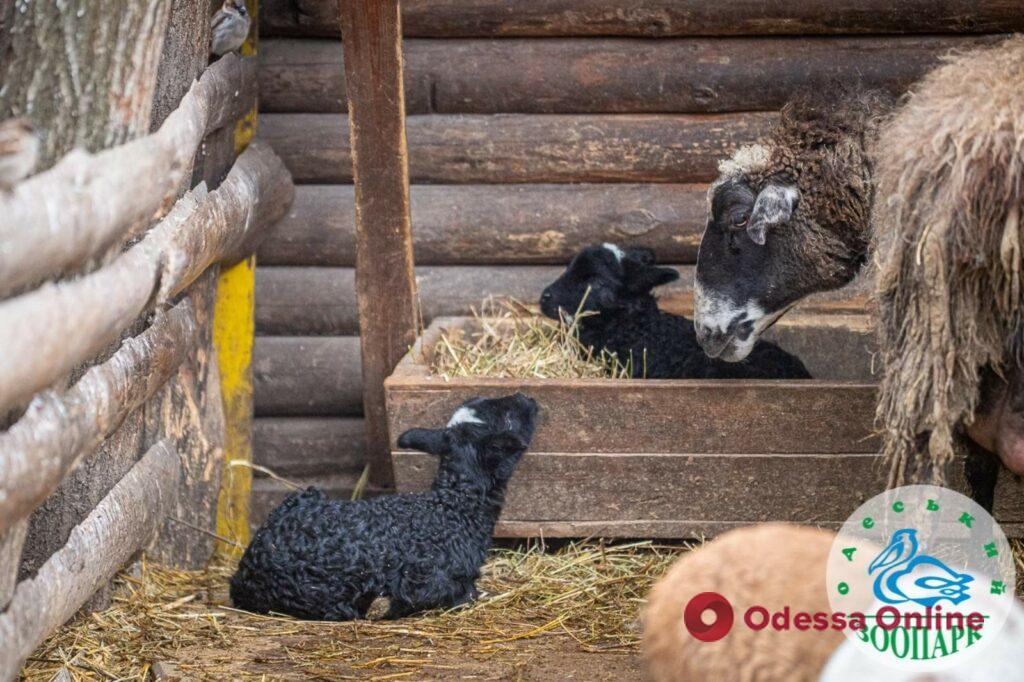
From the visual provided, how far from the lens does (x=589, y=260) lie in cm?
530

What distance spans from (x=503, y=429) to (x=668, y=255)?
70.0 inches

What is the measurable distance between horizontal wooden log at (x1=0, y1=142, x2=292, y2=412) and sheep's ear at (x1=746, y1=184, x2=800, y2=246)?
2060 millimetres

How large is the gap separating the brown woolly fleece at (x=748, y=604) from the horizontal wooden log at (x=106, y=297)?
146 centimetres

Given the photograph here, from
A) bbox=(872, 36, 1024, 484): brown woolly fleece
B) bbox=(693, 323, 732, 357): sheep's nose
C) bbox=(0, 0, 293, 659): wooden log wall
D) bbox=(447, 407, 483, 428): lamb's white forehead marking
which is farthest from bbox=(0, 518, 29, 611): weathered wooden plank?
bbox=(693, 323, 732, 357): sheep's nose

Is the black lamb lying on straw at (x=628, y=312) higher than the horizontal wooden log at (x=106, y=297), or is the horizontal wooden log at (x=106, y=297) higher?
the horizontal wooden log at (x=106, y=297)

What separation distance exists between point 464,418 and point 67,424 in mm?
2027

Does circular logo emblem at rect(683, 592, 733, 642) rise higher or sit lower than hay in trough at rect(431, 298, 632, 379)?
higher

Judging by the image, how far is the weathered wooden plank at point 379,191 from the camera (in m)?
4.72

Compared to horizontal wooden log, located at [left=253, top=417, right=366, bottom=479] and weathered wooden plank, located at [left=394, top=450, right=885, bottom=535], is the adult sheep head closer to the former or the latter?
weathered wooden plank, located at [left=394, top=450, right=885, bottom=535]

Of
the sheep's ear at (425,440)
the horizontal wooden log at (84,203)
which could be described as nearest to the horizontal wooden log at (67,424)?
the horizontal wooden log at (84,203)

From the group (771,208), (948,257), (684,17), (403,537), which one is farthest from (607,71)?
(948,257)

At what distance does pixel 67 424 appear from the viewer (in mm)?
2752

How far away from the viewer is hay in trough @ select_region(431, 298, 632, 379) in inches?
198

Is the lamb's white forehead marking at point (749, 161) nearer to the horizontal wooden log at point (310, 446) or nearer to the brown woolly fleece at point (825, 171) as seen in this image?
the brown woolly fleece at point (825, 171)
